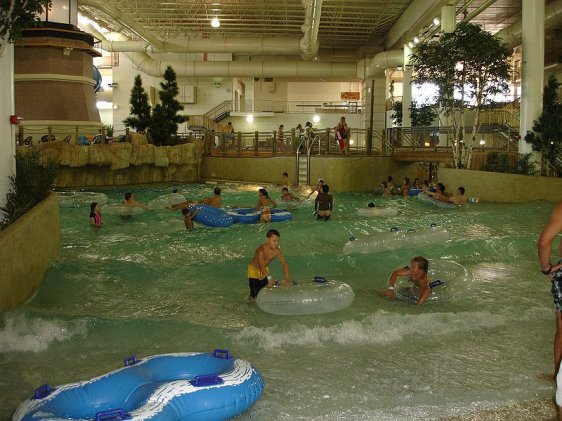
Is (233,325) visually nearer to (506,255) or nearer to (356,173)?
(506,255)

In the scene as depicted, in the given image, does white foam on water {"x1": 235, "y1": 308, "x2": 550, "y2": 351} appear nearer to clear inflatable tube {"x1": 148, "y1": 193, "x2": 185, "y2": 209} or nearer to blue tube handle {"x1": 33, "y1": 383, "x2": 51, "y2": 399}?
blue tube handle {"x1": 33, "y1": 383, "x2": 51, "y2": 399}

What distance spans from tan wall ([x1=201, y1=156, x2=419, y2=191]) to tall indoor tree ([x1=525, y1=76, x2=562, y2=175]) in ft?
20.2

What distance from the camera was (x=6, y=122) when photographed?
8.44 metres

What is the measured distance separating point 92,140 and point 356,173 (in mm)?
9519

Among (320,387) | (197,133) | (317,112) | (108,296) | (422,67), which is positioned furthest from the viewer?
(317,112)

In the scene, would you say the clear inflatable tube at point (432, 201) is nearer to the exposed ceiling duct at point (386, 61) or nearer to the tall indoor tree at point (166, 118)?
the tall indoor tree at point (166, 118)

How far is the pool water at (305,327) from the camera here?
5125 mm

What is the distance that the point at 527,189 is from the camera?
54.5 feet

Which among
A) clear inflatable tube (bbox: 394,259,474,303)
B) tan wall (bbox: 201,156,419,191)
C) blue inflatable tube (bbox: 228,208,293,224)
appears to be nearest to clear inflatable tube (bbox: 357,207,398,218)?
blue inflatable tube (bbox: 228,208,293,224)

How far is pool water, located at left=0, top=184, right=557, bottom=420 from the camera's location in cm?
512

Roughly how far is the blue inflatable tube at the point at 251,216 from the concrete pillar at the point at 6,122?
5.99 m

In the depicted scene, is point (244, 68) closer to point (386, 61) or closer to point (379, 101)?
point (379, 101)

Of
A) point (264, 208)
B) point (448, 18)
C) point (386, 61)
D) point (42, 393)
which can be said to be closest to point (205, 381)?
point (42, 393)

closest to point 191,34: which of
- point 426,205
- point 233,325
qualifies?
point 426,205
